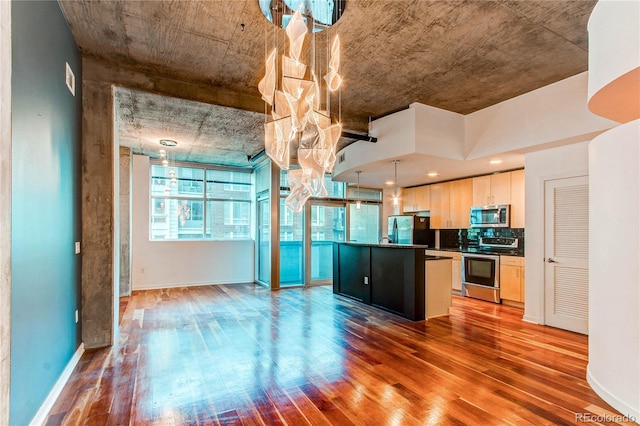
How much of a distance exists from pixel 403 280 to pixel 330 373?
87.2 inches

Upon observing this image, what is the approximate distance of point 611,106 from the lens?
2.55 m

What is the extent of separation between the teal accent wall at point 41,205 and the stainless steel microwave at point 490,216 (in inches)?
249

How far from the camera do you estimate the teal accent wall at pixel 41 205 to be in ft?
6.05

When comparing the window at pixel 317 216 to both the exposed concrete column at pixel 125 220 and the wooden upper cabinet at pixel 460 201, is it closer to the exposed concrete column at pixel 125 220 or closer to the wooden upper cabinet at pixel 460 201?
the wooden upper cabinet at pixel 460 201

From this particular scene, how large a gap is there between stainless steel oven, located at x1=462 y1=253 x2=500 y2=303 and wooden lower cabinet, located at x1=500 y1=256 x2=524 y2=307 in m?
0.08

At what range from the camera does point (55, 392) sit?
248 cm

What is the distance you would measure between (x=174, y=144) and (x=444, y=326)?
5605 mm

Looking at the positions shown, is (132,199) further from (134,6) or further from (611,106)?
(611,106)

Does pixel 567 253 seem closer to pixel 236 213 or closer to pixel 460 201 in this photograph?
pixel 460 201

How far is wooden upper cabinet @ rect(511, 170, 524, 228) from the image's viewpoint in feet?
18.3

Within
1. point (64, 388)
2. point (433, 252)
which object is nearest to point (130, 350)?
point (64, 388)

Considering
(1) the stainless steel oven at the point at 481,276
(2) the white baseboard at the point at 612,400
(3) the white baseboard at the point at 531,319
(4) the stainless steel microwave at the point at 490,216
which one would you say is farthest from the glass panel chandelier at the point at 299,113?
(4) the stainless steel microwave at the point at 490,216

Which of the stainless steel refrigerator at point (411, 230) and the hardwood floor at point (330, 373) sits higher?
the stainless steel refrigerator at point (411, 230)

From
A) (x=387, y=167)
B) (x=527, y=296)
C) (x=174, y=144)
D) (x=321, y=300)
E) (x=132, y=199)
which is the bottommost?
(x=321, y=300)
